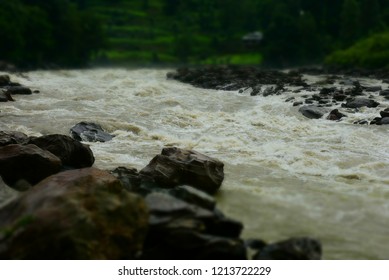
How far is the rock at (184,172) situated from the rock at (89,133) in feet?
21.1

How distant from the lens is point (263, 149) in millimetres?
17734

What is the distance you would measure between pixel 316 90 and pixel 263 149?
61.0 feet

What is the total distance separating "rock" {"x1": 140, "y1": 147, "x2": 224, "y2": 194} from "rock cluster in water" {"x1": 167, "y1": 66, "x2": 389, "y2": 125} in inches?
484

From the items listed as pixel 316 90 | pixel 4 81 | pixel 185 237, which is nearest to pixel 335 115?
pixel 316 90

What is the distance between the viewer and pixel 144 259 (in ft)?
26.0

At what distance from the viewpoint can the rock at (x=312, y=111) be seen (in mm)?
24725

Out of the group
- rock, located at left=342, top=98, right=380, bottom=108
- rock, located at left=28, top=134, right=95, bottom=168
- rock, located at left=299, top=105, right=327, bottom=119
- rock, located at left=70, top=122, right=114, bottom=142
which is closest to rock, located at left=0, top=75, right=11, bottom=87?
rock, located at left=70, top=122, right=114, bottom=142

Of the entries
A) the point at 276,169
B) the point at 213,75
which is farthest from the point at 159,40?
the point at 276,169

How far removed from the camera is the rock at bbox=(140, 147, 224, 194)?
12.5 m

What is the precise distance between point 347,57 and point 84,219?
6466 centimetres

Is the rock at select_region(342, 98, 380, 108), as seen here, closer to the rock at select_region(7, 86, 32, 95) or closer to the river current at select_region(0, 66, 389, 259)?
the river current at select_region(0, 66, 389, 259)

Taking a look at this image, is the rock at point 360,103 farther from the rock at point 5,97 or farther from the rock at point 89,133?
the rock at point 5,97

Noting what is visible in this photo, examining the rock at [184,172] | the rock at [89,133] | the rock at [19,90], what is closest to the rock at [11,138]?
the rock at [89,133]

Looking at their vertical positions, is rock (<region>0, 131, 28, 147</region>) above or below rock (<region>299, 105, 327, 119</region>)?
above
